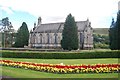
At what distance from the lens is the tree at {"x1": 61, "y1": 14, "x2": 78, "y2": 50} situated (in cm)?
3588

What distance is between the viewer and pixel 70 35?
38.0m

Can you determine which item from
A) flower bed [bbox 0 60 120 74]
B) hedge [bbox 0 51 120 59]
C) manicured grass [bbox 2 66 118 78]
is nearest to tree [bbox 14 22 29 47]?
hedge [bbox 0 51 120 59]

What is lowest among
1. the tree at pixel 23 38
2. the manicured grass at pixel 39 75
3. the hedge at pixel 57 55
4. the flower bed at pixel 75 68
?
the manicured grass at pixel 39 75

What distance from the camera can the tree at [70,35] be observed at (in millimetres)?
35875

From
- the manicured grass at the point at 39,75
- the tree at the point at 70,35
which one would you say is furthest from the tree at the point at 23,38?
the manicured grass at the point at 39,75

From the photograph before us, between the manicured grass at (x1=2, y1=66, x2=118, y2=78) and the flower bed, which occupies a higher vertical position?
the flower bed

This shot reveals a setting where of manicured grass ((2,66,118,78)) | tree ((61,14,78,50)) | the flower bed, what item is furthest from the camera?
tree ((61,14,78,50))

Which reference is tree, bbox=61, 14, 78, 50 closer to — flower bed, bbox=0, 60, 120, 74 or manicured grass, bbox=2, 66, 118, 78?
flower bed, bbox=0, 60, 120, 74

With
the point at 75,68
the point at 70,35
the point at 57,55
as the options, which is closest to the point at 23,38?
the point at 70,35

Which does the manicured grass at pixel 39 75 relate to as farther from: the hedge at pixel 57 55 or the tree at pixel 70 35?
the tree at pixel 70 35

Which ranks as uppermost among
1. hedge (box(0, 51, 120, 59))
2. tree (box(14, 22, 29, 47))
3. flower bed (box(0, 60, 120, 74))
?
tree (box(14, 22, 29, 47))

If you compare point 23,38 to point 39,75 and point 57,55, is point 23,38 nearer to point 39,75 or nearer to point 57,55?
point 57,55

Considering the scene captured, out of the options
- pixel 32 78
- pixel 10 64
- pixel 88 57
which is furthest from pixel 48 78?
pixel 88 57

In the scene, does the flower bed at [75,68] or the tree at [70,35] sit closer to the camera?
the flower bed at [75,68]
